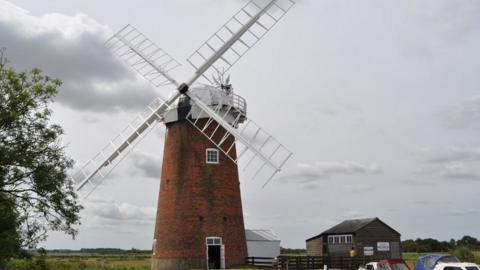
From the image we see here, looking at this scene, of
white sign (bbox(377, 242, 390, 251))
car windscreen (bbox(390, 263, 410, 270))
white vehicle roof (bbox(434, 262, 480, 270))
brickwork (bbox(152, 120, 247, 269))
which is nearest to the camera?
white vehicle roof (bbox(434, 262, 480, 270))

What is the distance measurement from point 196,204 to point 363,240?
13884mm

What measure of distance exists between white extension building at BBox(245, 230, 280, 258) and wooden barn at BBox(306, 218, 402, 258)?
4959 millimetres

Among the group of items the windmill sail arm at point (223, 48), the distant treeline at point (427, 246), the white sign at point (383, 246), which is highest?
the windmill sail arm at point (223, 48)

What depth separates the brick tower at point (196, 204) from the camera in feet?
90.1

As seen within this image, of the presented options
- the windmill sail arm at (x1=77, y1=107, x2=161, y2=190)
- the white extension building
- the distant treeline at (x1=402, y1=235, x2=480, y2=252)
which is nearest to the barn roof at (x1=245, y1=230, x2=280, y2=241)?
the white extension building

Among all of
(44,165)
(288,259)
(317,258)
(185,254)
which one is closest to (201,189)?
(185,254)

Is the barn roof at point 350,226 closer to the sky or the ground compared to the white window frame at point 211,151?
closer to the ground

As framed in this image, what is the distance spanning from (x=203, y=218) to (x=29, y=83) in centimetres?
1275

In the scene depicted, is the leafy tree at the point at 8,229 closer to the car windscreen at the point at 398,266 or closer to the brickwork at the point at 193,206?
the brickwork at the point at 193,206

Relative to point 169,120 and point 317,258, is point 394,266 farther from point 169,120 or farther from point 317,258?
point 169,120

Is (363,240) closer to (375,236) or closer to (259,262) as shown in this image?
Answer: (375,236)

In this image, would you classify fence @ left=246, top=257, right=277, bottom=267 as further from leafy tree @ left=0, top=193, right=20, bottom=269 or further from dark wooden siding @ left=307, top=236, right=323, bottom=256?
leafy tree @ left=0, top=193, right=20, bottom=269

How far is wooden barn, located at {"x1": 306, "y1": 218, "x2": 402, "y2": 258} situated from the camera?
35.6 m

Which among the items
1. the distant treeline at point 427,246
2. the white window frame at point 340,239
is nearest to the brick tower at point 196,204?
the white window frame at point 340,239
